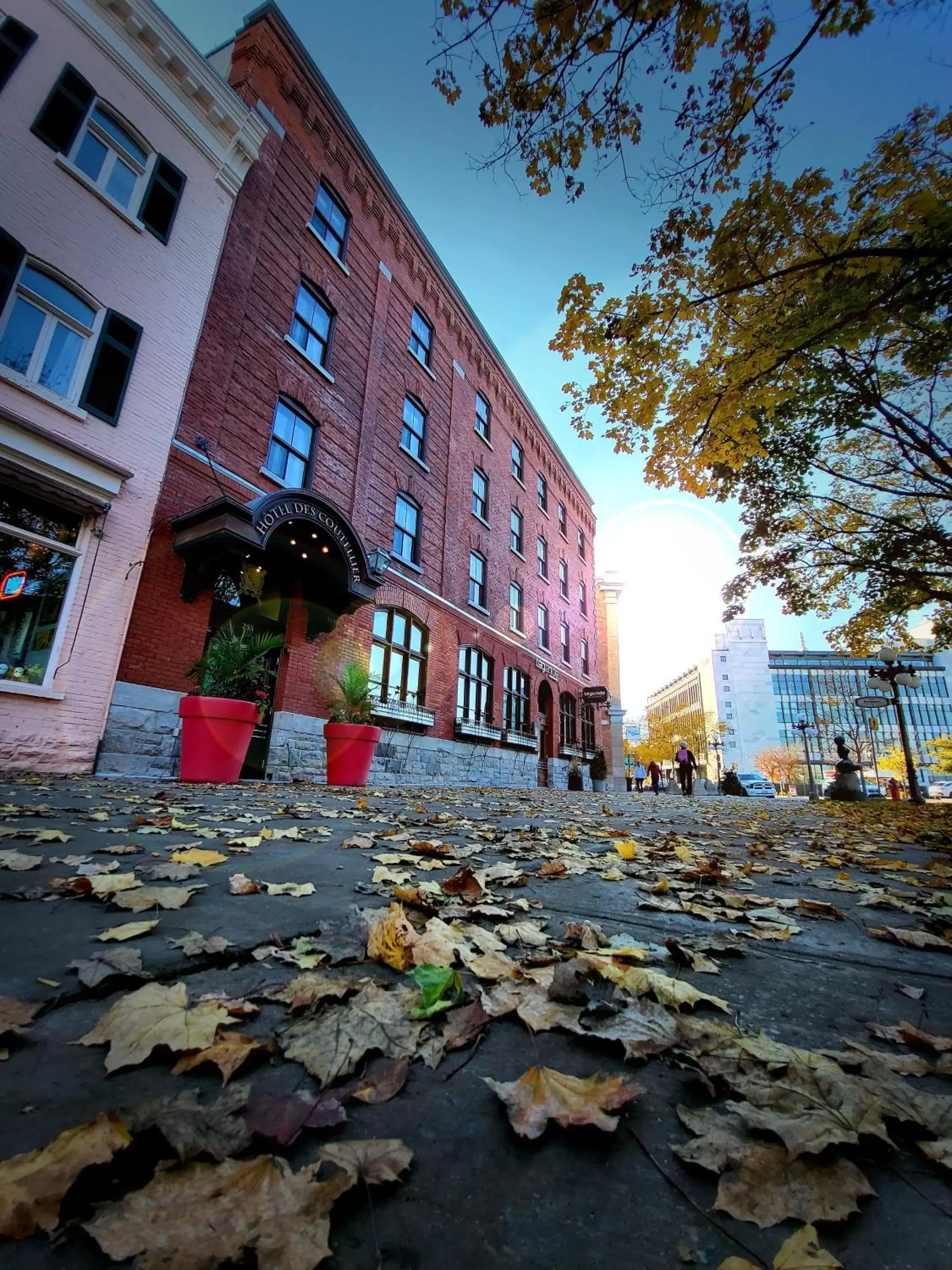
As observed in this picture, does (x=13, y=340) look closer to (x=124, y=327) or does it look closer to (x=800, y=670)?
(x=124, y=327)

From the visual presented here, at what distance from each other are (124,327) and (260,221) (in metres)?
3.97

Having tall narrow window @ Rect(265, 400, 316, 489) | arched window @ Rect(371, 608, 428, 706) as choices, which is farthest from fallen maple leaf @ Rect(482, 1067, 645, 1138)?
arched window @ Rect(371, 608, 428, 706)

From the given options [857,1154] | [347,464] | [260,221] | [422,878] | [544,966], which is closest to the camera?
[857,1154]

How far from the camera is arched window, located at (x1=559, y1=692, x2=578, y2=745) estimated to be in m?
20.8

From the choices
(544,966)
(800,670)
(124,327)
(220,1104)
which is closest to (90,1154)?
(220,1104)

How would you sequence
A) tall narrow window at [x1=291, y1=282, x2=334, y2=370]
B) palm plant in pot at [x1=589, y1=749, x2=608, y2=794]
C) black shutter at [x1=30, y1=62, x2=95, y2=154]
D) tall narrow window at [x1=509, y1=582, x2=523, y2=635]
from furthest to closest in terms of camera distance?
palm plant in pot at [x1=589, y1=749, x2=608, y2=794]
tall narrow window at [x1=509, y1=582, x2=523, y2=635]
tall narrow window at [x1=291, y1=282, x2=334, y2=370]
black shutter at [x1=30, y1=62, x2=95, y2=154]

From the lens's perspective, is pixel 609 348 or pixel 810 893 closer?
pixel 810 893

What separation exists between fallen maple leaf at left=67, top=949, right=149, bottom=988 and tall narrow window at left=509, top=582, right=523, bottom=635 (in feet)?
54.2

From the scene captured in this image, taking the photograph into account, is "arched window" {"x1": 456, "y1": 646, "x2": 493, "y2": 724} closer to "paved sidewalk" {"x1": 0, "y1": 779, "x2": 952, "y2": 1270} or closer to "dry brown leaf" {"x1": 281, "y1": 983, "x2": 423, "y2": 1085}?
"paved sidewalk" {"x1": 0, "y1": 779, "x2": 952, "y2": 1270}

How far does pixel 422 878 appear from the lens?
7.65 feet

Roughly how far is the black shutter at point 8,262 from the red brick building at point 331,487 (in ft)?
7.11

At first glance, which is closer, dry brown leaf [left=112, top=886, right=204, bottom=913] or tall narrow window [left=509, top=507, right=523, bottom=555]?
dry brown leaf [left=112, top=886, right=204, bottom=913]

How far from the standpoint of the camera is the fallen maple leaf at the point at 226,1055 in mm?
902

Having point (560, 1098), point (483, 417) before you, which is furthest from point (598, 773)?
point (560, 1098)
